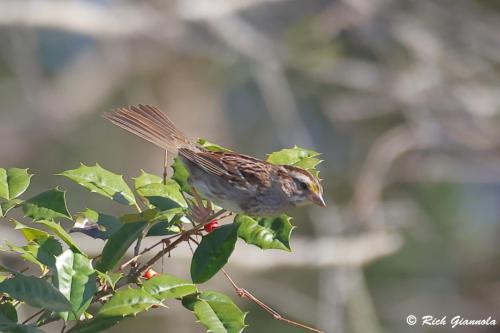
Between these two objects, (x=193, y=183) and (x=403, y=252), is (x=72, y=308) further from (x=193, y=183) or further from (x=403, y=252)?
(x=403, y=252)

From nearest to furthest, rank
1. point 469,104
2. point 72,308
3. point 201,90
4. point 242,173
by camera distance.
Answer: point 72,308 < point 242,173 < point 469,104 < point 201,90

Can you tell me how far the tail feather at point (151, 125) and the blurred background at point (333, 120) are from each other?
3.05 metres

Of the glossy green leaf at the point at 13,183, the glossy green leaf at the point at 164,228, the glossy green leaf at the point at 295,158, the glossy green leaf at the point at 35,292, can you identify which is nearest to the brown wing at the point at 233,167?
the glossy green leaf at the point at 295,158

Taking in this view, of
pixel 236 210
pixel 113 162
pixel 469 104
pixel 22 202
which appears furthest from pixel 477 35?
pixel 22 202

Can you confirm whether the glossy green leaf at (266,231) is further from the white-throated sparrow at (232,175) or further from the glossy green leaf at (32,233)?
the glossy green leaf at (32,233)

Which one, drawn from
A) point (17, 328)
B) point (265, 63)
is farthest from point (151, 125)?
point (265, 63)

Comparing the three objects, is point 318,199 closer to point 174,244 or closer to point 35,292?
point 174,244

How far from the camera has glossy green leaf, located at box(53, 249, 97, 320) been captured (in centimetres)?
203

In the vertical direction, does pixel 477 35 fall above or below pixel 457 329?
above

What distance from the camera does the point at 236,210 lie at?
8.82 ft

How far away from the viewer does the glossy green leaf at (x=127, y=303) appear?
2072 mm

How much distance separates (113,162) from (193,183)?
848 centimetres

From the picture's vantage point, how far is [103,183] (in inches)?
101

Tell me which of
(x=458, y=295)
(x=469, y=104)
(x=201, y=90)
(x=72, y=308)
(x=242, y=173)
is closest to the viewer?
(x=72, y=308)
